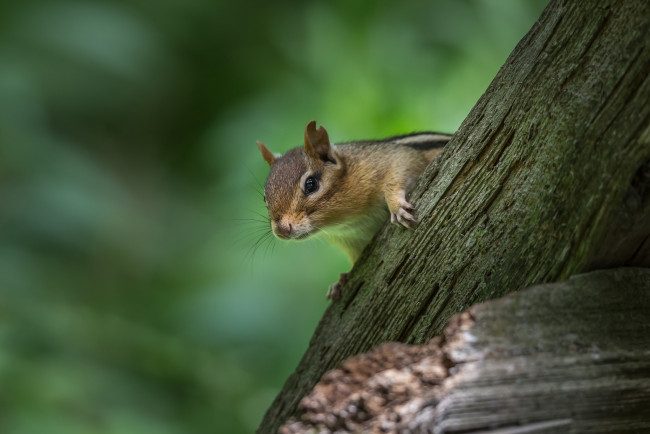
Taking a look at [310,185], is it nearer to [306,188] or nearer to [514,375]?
[306,188]

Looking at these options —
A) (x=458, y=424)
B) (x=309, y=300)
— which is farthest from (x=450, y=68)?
(x=458, y=424)

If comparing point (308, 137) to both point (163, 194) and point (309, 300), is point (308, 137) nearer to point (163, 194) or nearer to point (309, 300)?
point (309, 300)

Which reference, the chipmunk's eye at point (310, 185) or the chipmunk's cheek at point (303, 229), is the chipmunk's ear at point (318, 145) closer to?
the chipmunk's eye at point (310, 185)

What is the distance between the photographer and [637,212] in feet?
4.14

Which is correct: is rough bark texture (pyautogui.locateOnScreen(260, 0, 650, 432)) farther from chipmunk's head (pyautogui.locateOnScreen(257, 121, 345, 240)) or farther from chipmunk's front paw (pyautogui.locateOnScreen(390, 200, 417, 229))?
chipmunk's head (pyautogui.locateOnScreen(257, 121, 345, 240))

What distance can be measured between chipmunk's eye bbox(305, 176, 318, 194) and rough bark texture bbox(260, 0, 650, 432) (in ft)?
2.61

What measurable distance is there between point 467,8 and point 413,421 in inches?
101

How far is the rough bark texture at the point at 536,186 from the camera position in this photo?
4.18ft

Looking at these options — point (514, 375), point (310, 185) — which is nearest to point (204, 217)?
point (310, 185)

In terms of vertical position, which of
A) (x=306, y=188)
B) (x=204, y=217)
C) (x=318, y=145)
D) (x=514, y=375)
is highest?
(x=204, y=217)

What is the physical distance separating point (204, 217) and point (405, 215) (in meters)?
2.68

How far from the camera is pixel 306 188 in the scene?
257cm

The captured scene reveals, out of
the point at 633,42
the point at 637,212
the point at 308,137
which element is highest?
the point at 308,137

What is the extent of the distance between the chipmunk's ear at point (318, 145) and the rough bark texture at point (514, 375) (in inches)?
55.2
